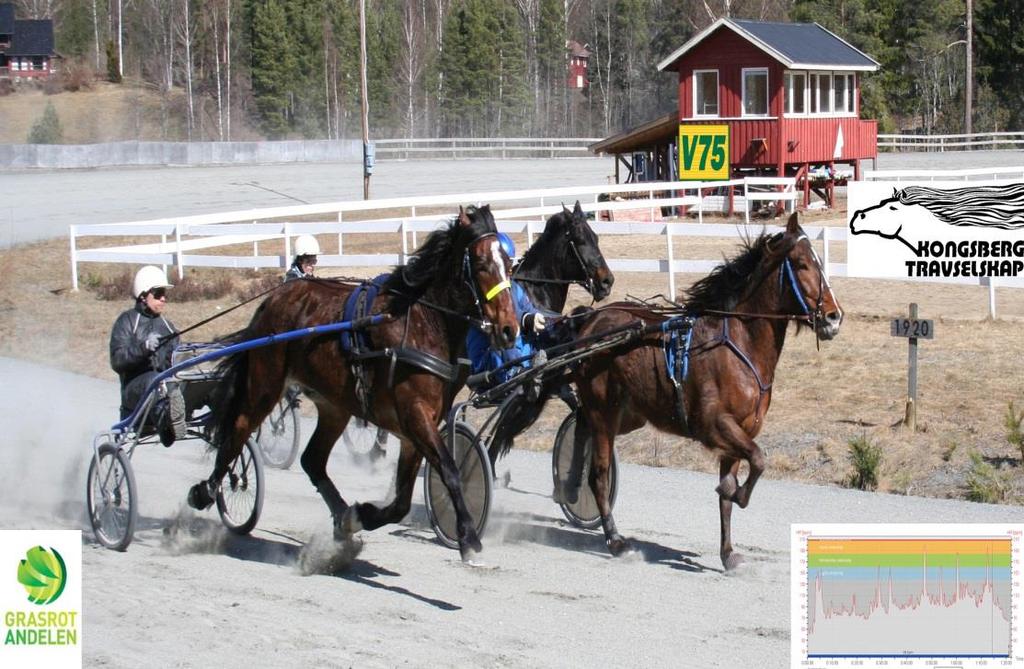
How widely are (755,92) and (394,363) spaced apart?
2613cm

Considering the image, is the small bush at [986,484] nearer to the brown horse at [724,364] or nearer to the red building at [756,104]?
the brown horse at [724,364]

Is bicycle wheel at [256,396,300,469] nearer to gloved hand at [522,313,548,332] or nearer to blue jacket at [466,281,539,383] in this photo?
blue jacket at [466,281,539,383]

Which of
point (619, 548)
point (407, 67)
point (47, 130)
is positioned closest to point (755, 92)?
point (619, 548)

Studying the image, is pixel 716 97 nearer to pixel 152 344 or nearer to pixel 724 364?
pixel 152 344

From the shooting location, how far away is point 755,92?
1267 inches

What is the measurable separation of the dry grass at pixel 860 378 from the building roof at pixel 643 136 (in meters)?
13.6

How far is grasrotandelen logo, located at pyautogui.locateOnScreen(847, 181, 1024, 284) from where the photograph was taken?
15.2 meters

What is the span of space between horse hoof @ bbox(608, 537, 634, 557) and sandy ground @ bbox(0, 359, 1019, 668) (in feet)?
0.26

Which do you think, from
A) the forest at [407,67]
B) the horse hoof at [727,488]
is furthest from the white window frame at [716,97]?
the forest at [407,67]

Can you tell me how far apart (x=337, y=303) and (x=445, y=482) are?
147 centimetres

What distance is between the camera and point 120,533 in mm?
8328

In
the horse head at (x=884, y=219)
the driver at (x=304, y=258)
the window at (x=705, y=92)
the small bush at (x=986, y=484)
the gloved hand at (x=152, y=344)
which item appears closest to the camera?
the gloved hand at (x=152, y=344)

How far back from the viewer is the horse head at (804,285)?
7.48m

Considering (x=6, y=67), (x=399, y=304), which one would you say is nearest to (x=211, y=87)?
(x=6, y=67)
